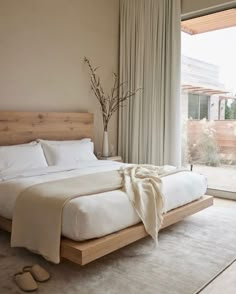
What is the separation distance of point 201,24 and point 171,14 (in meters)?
0.48

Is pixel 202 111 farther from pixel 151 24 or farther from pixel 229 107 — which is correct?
pixel 151 24

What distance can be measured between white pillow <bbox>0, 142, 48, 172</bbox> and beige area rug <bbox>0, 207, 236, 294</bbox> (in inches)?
27.7

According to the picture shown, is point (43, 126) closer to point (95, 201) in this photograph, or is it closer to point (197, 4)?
point (95, 201)

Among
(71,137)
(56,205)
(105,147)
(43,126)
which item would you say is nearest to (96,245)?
(56,205)

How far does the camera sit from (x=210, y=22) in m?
4.68

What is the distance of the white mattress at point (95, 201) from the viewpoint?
2281 mm

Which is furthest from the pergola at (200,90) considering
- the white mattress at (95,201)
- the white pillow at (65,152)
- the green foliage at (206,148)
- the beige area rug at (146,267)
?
the beige area rug at (146,267)

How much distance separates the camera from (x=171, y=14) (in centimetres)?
474

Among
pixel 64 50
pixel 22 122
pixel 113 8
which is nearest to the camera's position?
pixel 22 122

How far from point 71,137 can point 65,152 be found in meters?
0.64

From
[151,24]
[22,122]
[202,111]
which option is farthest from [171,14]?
[22,122]

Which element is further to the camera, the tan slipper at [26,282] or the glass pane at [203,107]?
the glass pane at [203,107]

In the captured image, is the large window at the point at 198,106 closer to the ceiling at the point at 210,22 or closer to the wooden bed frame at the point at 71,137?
the ceiling at the point at 210,22

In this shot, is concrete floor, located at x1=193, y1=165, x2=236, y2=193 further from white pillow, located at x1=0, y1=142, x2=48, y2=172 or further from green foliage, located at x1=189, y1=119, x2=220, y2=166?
white pillow, located at x1=0, y1=142, x2=48, y2=172
